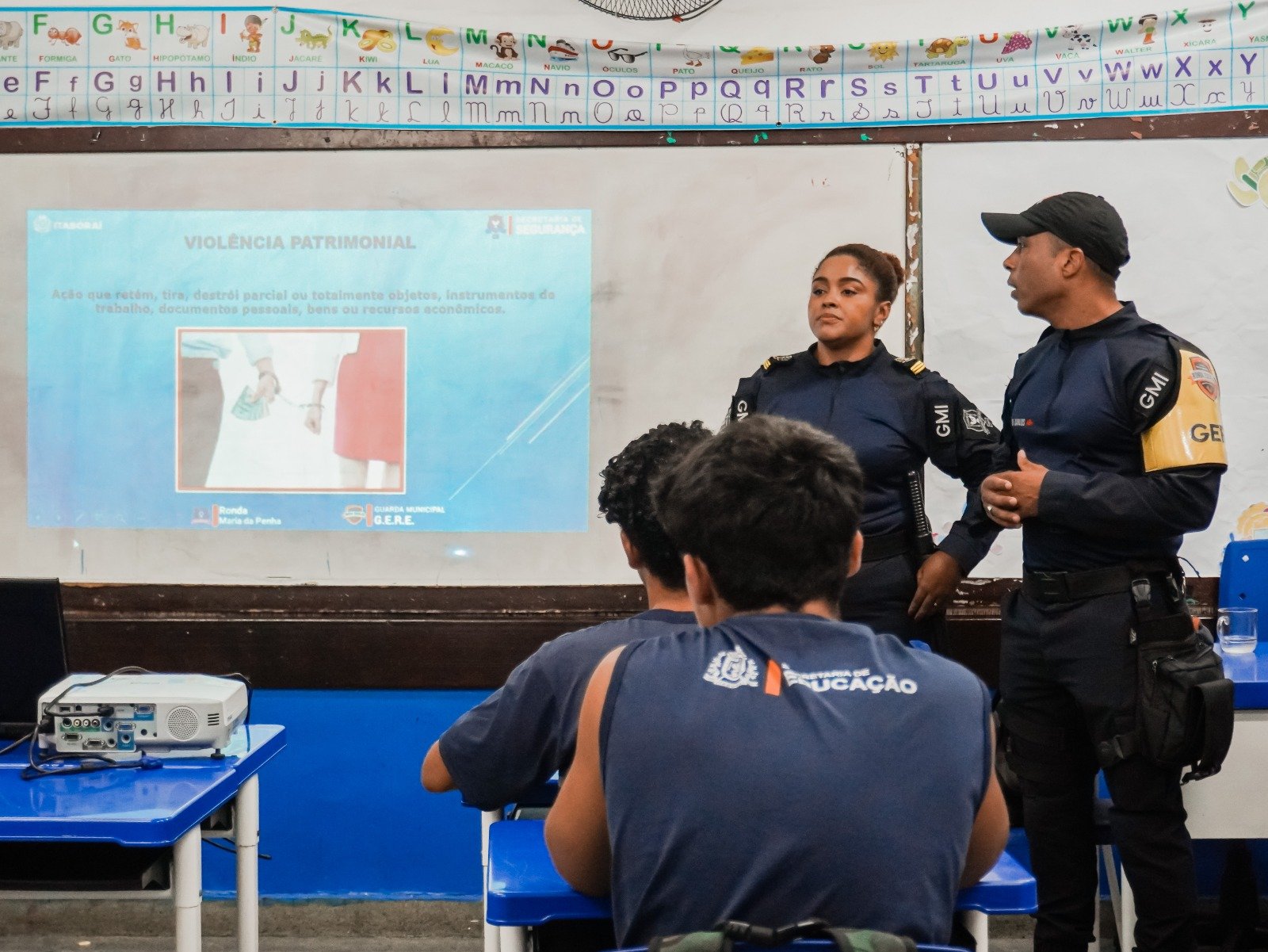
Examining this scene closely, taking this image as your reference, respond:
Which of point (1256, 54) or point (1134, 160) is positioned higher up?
point (1256, 54)

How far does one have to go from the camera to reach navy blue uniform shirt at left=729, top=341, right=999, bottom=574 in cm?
273

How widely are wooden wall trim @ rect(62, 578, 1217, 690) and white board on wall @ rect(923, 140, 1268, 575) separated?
0.62 meters


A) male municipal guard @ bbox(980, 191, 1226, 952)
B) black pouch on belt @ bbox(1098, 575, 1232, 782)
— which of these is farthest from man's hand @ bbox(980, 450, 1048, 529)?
black pouch on belt @ bbox(1098, 575, 1232, 782)

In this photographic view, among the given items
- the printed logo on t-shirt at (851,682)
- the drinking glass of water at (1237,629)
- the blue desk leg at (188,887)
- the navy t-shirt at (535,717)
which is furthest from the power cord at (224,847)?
the drinking glass of water at (1237,629)

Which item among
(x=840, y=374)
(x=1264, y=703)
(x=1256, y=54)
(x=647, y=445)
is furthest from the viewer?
(x=1256, y=54)

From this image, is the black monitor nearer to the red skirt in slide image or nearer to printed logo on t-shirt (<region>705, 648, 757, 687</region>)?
the red skirt in slide image

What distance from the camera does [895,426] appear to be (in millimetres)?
2760

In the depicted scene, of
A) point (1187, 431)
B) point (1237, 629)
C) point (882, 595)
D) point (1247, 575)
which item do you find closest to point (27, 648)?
point (882, 595)

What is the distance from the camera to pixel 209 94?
3.34 meters

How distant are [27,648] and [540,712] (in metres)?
1.17

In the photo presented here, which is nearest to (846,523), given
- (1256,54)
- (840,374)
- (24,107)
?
(840,374)

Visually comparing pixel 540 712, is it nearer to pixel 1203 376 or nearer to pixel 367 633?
pixel 1203 376

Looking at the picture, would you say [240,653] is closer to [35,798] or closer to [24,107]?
[35,798]

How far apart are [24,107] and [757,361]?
2.16 metres
